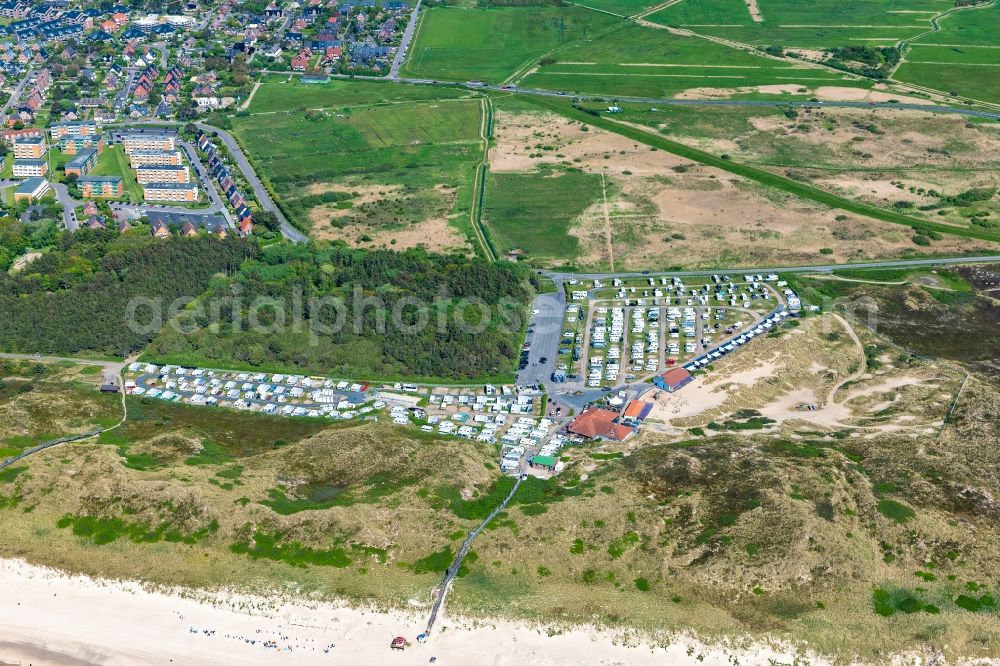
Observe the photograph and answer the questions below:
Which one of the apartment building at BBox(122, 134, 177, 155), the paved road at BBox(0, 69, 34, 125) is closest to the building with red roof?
the apartment building at BBox(122, 134, 177, 155)

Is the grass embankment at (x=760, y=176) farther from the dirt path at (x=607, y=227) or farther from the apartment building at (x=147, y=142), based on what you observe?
the apartment building at (x=147, y=142)

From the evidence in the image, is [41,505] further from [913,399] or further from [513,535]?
[913,399]

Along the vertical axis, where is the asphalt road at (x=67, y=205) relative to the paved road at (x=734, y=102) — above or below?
below

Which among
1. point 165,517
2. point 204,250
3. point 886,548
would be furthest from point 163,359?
point 886,548

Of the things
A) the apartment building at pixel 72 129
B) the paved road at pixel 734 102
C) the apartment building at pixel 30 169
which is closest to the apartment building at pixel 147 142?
the apartment building at pixel 72 129

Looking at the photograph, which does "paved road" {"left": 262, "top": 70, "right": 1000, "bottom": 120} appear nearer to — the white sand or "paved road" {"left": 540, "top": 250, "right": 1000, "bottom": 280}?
"paved road" {"left": 540, "top": 250, "right": 1000, "bottom": 280}

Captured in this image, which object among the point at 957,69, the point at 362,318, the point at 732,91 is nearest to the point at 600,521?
the point at 362,318

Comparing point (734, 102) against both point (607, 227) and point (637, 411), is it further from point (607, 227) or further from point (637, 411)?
point (637, 411)
